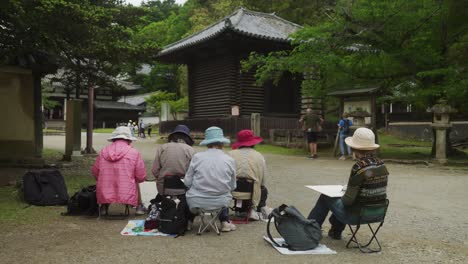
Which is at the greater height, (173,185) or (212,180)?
(212,180)

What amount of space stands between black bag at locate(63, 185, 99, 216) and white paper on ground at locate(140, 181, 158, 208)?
794 mm

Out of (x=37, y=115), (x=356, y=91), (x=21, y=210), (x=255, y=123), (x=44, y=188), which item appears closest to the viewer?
(x=21, y=210)

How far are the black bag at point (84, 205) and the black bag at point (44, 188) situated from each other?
820 mm

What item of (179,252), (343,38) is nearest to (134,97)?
(343,38)

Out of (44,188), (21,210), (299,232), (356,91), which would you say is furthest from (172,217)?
(356,91)

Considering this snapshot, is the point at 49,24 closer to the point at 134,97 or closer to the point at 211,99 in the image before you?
the point at 211,99

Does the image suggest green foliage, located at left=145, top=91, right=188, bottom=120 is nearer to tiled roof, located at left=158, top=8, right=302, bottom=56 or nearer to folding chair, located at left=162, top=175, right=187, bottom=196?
tiled roof, located at left=158, top=8, right=302, bottom=56

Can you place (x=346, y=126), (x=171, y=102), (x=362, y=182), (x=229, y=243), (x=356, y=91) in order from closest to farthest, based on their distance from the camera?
1. (x=362, y=182)
2. (x=229, y=243)
3. (x=346, y=126)
4. (x=356, y=91)
5. (x=171, y=102)

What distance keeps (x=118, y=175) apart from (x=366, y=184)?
10.8 ft

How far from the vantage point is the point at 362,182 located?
15.0 ft

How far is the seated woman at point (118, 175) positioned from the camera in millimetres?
5941

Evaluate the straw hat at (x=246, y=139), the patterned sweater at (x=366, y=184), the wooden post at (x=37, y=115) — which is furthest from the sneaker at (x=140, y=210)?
the wooden post at (x=37, y=115)

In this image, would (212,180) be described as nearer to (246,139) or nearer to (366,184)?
(246,139)

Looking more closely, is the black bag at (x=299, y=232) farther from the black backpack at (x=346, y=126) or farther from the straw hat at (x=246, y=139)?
the black backpack at (x=346, y=126)
